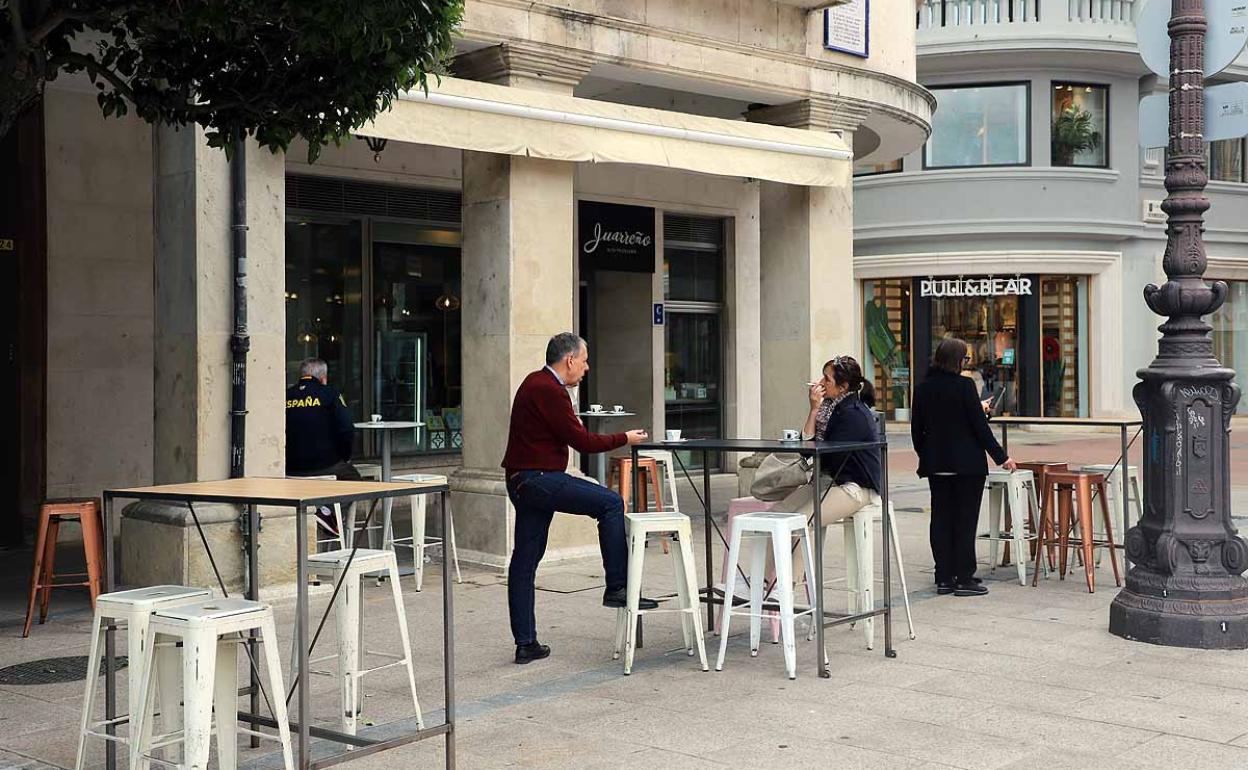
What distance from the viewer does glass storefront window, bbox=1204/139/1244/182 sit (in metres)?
29.1

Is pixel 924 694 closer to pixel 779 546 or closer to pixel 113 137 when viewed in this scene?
pixel 779 546

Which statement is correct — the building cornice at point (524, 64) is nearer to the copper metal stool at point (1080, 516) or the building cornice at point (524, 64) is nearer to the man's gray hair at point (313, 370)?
the man's gray hair at point (313, 370)

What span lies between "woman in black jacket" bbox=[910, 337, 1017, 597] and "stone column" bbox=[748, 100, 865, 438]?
12.0ft

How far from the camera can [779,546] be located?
6840 millimetres

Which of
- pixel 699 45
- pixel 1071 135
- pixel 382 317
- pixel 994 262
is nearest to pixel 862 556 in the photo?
pixel 699 45

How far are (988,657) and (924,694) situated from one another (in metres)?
0.96

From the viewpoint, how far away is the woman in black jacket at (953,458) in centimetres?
902

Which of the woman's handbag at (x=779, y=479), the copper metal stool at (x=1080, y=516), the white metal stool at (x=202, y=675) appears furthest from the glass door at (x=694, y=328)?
the white metal stool at (x=202, y=675)

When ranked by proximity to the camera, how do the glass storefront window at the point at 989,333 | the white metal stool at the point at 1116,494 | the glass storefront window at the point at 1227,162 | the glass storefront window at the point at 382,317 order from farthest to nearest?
the glass storefront window at the point at 1227,162 → the glass storefront window at the point at 989,333 → the glass storefront window at the point at 382,317 → the white metal stool at the point at 1116,494

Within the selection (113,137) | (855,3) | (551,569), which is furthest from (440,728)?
(855,3)

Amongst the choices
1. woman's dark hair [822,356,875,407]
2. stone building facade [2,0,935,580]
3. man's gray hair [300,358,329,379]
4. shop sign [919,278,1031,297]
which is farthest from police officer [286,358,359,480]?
shop sign [919,278,1031,297]

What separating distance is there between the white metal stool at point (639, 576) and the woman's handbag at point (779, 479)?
0.76 meters

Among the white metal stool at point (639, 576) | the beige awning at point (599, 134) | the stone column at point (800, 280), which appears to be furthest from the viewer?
the stone column at point (800, 280)

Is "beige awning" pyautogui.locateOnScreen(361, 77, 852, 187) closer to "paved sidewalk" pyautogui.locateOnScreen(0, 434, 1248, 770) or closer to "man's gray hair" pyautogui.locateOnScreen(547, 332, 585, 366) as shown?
"man's gray hair" pyautogui.locateOnScreen(547, 332, 585, 366)
